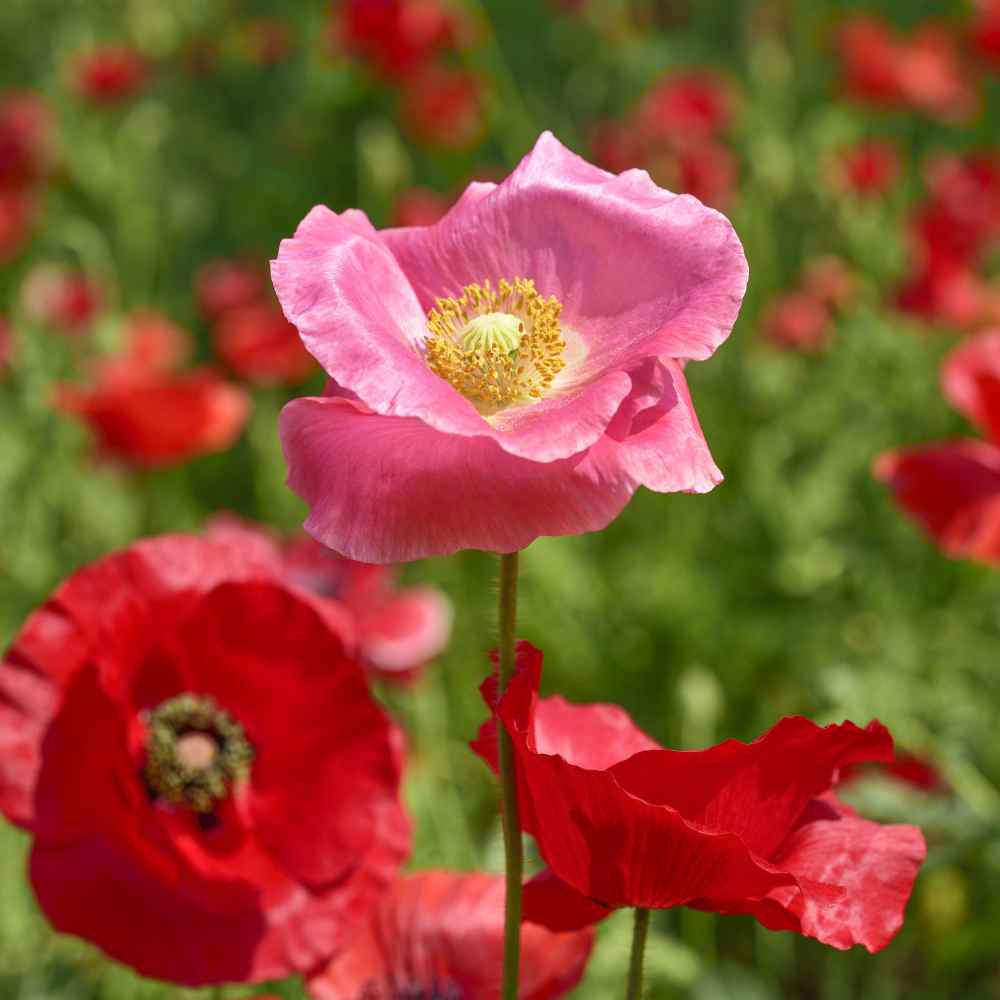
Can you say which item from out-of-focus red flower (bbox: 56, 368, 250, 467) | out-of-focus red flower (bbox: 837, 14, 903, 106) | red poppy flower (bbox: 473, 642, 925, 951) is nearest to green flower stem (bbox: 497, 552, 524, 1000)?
red poppy flower (bbox: 473, 642, 925, 951)

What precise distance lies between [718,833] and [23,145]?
12.0ft

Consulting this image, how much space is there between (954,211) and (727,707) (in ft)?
4.81

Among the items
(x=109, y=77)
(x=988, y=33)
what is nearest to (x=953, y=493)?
(x=988, y=33)

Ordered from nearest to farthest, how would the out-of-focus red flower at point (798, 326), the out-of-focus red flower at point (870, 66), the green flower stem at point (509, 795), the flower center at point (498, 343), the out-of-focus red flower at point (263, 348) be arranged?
1. the green flower stem at point (509, 795)
2. the flower center at point (498, 343)
3. the out-of-focus red flower at point (263, 348)
4. the out-of-focus red flower at point (798, 326)
5. the out-of-focus red flower at point (870, 66)

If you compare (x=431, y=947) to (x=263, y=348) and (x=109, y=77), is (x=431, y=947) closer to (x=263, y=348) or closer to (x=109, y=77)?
(x=263, y=348)

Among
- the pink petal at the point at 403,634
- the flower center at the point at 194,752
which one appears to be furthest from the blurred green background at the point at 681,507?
the flower center at the point at 194,752

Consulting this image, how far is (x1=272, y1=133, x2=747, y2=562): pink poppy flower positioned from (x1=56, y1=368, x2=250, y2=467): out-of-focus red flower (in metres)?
1.57

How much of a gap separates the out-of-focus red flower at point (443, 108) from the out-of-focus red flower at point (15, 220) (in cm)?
100

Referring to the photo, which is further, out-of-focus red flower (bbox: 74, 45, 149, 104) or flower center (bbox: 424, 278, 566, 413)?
out-of-focus red flower (bbox: 74, 45, 149, 104)

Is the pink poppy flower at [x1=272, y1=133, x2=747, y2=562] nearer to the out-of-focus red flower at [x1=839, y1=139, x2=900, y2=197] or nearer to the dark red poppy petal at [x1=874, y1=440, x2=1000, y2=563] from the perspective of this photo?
the dark red poppy petal at [x1=874, y1=440, x2=1000, y2=563]

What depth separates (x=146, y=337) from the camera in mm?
2938

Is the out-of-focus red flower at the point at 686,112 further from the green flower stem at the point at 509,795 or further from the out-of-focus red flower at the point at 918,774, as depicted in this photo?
the green flower stem at the point at 509,795

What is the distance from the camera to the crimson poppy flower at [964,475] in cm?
145

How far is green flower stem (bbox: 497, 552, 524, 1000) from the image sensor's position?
1.99ft
